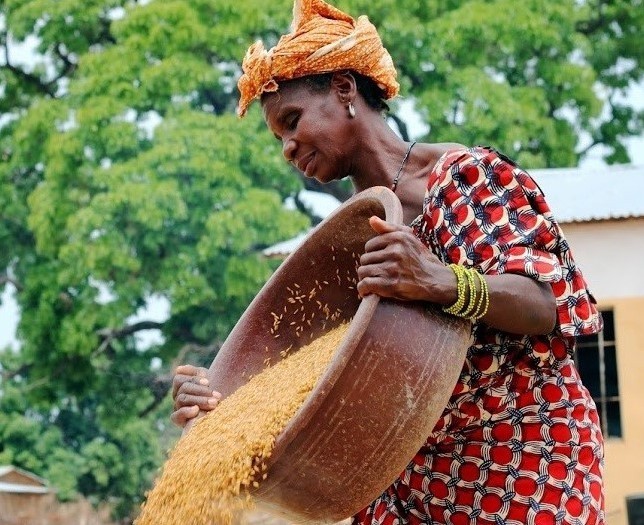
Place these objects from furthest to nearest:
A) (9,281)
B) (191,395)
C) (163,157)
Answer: (9,281) → (163,157) → (191,395)

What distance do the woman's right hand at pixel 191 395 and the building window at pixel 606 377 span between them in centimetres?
727

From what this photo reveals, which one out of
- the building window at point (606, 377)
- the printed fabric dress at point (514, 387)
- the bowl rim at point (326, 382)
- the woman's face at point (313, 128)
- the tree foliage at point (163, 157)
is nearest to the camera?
the bowl rim at point (326, 382)

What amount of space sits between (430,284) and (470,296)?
76 millimetres

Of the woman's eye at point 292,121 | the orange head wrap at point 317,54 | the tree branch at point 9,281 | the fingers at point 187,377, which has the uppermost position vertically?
the orange head wrap at point 317,54

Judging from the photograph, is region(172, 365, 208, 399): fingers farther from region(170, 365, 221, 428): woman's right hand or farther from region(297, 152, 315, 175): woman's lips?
region(297, 152, 315, 175): woman's lips

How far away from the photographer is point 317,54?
261cm

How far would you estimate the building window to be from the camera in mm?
9680

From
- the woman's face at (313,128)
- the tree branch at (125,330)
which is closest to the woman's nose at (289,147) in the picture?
the woman's face at (313,128)

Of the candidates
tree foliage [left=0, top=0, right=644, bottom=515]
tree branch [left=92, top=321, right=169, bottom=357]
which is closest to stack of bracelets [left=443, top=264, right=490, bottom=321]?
tree foliage [left=0, top=0, right=644, bottom=515]

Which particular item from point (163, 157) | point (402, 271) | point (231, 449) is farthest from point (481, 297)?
point (163, 157)

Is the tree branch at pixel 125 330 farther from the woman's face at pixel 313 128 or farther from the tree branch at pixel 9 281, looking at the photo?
the woman's face at pixel 313 128

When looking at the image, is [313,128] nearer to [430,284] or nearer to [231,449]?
[430,284]

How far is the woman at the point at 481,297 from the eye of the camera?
7.32ft

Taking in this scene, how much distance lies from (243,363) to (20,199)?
46.1ft
